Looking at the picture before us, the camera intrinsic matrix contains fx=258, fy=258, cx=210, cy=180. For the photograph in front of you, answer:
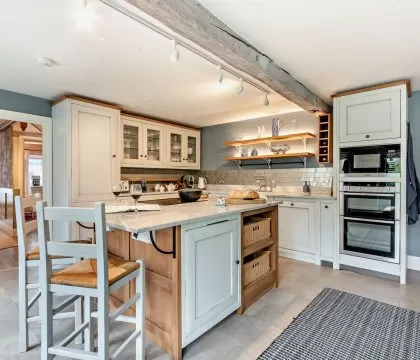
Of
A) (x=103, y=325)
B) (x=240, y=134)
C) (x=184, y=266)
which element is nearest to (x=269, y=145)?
(x=240, y=134)

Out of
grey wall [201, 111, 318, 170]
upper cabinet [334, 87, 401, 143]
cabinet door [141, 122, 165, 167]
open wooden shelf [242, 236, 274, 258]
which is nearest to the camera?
open wooden shelf [242, 236, 274, 258]

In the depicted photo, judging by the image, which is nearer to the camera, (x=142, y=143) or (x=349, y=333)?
(x=349, y=333)

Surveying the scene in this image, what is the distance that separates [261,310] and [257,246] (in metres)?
0.54

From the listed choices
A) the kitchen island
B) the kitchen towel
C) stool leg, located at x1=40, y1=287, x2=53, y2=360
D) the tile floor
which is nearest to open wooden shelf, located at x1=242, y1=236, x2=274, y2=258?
the kitchen island

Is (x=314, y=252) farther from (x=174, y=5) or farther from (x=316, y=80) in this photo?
Answer: (x=174, y=5)

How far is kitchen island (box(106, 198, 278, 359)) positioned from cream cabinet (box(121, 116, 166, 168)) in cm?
233

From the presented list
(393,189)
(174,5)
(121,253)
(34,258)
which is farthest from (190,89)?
(393,189)

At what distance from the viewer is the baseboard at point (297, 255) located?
3470mm

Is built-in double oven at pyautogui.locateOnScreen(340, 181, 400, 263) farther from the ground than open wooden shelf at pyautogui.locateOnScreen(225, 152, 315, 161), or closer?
closer

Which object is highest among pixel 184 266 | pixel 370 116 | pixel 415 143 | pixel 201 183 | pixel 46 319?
pixel 370 116

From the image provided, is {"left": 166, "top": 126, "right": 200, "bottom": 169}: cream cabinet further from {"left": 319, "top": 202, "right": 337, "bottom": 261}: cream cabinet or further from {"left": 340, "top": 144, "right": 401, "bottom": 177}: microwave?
{"left": 340, "top": 144, "right": 401, "bottom": 177}: microwave

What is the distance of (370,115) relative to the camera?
3.04 meters

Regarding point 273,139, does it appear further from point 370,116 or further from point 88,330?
point 88,330

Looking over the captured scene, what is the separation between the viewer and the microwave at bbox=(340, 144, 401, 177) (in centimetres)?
291
